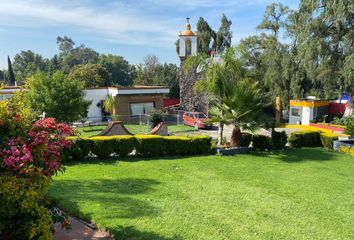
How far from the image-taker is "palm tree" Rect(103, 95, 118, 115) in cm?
2903

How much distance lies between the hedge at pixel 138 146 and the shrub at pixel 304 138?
215 inches

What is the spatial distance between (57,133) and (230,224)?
3.45 metres

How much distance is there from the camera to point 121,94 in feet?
98.8

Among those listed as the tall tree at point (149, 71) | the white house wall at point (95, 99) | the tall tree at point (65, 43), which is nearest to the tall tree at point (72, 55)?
the tall tree at point (65, 43)

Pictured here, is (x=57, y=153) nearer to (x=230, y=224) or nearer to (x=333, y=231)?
(x=230, y=224)

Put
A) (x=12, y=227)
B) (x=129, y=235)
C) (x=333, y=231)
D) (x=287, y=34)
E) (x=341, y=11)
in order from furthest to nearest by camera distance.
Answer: (x=287, y=34) → (x=341, y=11) → (x=333, y=231) → (x=129, y=235) → (x=12, y=227)

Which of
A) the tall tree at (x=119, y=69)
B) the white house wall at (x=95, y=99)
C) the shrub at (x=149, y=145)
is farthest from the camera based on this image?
the tall tree at (x=119, y=69)

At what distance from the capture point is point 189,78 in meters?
33.6

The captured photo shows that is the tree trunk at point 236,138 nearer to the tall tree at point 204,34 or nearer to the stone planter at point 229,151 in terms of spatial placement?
the stone planter at point 229,151

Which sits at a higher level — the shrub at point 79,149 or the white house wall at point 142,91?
the white house wall at point 142,91

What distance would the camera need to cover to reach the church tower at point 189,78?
104ft

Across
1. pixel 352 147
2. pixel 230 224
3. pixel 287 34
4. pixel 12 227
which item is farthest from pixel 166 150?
pixel 287 34

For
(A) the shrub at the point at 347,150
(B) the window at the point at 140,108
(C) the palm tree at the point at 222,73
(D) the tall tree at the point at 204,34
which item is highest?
(D) the tall tree at the point at 204,34

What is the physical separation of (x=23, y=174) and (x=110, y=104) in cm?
2543
